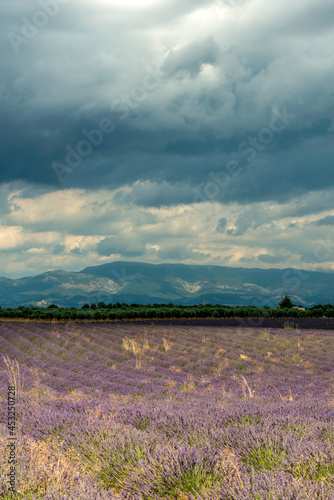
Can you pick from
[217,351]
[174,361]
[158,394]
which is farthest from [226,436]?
[217,351]

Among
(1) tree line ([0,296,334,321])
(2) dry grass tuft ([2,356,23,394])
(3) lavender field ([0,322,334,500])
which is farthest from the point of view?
(1) tree line ([0,296,334,321])

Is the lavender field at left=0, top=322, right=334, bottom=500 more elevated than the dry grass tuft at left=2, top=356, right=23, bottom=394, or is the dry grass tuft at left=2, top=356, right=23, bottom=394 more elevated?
the lavender field at left=0, top=322, right=334, bottom=500

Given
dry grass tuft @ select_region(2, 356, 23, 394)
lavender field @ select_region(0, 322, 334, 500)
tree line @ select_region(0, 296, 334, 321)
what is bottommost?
tree line @ select_region(0, 296, 334, 321)

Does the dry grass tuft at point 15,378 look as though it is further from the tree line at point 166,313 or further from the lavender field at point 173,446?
the tree line at point 166,313

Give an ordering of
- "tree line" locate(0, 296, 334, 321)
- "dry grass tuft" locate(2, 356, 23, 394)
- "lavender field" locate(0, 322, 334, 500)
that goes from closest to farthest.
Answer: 1. "lavender field" locate(0, 322, 334, 500)
2. "dry grass tuft" locate(2, 356, 23, 394)
3. "tree line" locate(0, 296, 334, 321)

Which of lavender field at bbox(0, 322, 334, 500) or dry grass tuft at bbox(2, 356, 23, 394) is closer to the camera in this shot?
lavender field at bbox(0, 322, 334, 500)

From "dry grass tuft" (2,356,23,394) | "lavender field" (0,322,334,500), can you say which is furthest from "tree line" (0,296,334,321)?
"lavender field" (0,322,334,500)

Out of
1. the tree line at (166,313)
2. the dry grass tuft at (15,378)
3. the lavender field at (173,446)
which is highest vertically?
the lavender field at (173,446)

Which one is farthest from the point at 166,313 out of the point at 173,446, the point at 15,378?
the point at 173,446

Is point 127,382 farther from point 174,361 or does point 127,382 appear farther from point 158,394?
point 174,361

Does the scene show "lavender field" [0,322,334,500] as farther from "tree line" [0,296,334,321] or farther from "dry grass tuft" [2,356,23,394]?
"tree line" [0,296,334,321]

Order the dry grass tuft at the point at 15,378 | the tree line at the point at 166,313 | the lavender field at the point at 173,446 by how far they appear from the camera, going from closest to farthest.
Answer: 1. the lavender field at the point at 173,446
2. the dry grass tuft at the point at 15,378
3. the tree line at the point at 166,313

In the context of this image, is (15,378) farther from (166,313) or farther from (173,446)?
(166,313)

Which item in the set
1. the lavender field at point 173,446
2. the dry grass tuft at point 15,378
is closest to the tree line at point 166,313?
the dry grass tuft at point 15,378
